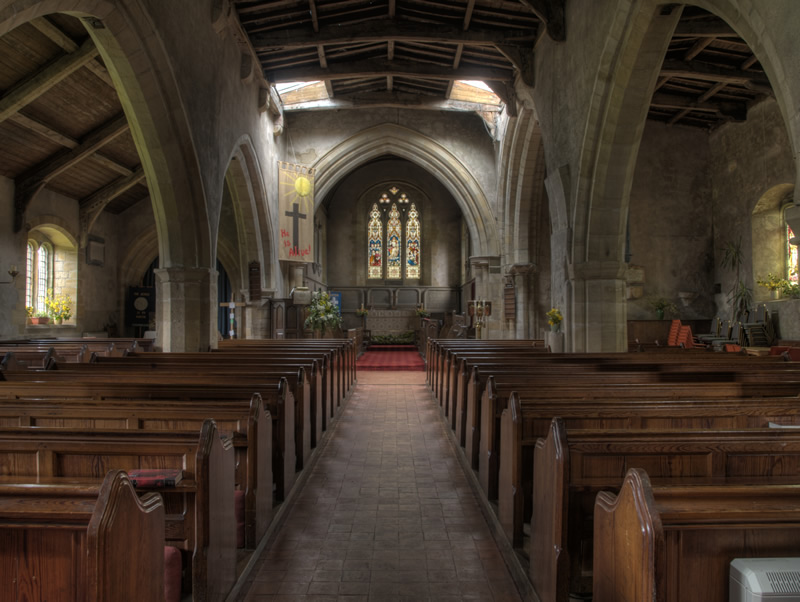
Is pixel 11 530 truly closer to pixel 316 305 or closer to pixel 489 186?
pixel 316 305

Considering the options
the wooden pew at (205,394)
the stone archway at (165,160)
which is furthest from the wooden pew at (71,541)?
the stone archway at (165,160)

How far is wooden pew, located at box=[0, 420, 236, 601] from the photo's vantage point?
2094 millimetres

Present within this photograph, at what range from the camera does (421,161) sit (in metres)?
15.5

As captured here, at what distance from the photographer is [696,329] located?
41.4ft

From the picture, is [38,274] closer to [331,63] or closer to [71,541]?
[331,63]

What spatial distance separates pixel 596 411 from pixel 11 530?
2514 mm

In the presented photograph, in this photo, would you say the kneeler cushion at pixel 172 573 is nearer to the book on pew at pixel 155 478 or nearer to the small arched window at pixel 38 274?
the book on pew at pixel 155 478

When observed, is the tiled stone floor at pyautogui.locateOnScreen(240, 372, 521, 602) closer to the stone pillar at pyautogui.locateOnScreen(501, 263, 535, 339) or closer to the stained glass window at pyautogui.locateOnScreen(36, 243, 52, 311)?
the stone pillar at pyautogui.locateOnScreen(501, 263, 535, 339)

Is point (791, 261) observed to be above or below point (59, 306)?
above

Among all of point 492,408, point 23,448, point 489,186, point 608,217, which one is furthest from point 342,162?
point 23,448

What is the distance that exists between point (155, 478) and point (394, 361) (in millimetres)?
11436

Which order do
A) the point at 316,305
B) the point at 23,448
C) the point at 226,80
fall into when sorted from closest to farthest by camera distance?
the point at 23,448, the point at 226,80, the point at 316,305

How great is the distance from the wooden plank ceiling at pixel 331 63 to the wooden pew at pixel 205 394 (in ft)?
20.7

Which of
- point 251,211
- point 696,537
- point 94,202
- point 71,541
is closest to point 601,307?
point 696,537
